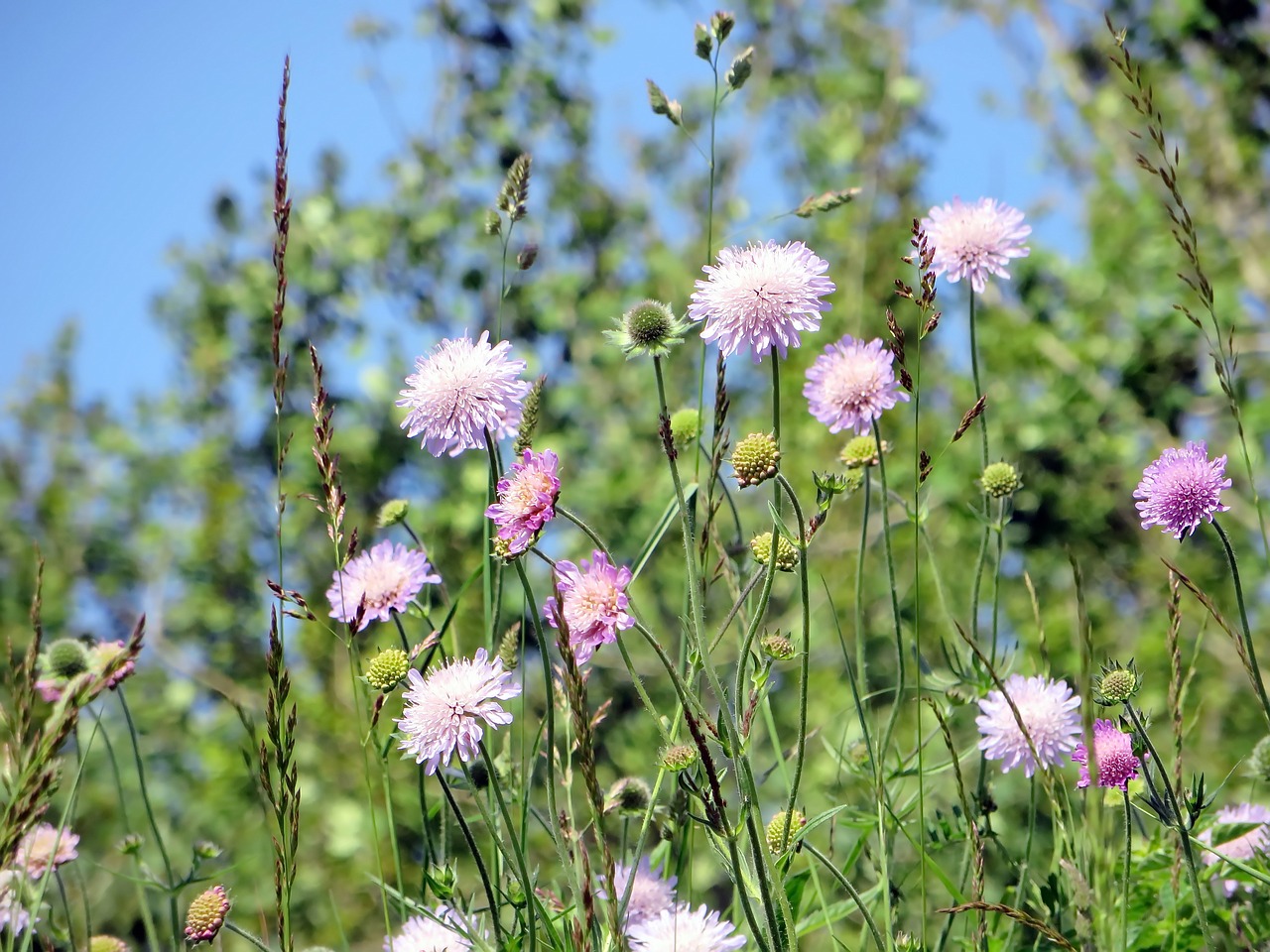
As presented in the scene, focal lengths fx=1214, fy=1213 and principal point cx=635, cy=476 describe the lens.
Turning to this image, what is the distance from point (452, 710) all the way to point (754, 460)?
439 mm

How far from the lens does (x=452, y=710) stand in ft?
4.47

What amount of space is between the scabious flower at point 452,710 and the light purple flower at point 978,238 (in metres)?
0.92

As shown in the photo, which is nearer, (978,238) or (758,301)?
(758,301)

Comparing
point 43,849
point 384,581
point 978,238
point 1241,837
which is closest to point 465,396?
point 384,581

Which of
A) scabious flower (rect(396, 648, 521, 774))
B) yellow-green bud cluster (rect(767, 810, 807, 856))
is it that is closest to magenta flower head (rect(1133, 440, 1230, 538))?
yellow-green bud cluster (rect(767, 810, 807, 856))

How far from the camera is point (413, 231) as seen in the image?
5113mm

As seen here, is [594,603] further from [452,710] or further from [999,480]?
[999,480]

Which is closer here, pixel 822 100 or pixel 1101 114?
pixel 1101 114

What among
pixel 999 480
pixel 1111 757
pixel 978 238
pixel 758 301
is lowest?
pixel 1111 757

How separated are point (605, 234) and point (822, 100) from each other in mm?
1347

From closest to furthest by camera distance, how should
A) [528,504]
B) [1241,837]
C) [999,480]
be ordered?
[528,504] → [1241,837] → [999,480]

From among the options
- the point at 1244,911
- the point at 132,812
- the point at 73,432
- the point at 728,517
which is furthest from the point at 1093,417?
the point at 73,432

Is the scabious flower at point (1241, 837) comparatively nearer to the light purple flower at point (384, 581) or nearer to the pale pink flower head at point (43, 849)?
the light purple flower at point (384, 581)

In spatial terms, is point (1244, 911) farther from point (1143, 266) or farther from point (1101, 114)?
point (1101, 114)
